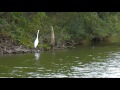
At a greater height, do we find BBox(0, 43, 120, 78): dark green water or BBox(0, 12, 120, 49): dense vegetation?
BBox(0, 12, 120, 49): dense vegetation

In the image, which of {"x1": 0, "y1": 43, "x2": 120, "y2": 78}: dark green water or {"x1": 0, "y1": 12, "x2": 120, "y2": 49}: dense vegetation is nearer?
{"x1": 0, "y1": 43, "x2": 120, "y2": 78}: dark green water

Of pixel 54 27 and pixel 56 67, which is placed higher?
pixel 54 27

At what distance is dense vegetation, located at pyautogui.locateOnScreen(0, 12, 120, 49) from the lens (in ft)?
68.9

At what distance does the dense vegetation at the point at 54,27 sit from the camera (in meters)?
21.0

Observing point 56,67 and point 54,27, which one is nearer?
point 56,67

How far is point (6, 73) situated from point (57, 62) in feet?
13.0

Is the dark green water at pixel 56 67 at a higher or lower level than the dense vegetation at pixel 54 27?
lower

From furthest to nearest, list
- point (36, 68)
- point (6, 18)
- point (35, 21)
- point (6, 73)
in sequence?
point (35, 21) < point (6, 18) < point (36, 68) < point (6, 73)

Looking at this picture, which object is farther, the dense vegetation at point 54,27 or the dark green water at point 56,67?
the dense vegetation at point 54,27

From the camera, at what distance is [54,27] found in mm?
24422

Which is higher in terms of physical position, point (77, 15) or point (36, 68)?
point (77, 15)

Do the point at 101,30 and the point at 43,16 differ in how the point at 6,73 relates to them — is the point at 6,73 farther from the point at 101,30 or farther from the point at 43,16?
the point at 101,30

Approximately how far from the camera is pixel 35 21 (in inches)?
935
